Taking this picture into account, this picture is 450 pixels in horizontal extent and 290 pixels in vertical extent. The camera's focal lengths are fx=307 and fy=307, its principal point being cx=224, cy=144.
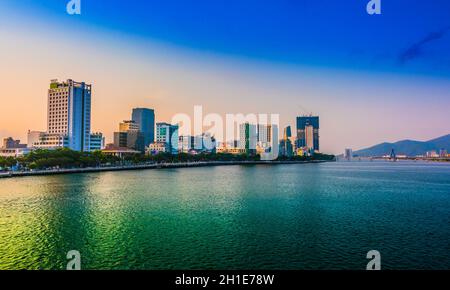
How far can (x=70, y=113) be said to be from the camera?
10262cm

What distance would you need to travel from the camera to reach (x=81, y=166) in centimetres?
6944

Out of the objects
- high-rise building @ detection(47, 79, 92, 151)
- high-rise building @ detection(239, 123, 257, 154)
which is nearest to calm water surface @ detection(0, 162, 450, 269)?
high-rise building @ detection(47, 79, 92, 151)

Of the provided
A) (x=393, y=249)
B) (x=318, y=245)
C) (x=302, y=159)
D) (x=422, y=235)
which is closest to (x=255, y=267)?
(x=318, y=245)

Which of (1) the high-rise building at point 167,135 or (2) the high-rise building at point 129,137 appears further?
(1) the high-rise building at point 167,135

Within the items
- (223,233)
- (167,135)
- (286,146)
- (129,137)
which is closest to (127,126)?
(129,137)

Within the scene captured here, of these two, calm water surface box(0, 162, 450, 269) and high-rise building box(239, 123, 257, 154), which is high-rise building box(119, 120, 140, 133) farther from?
calm water surface box(0, 162, 450, 269)

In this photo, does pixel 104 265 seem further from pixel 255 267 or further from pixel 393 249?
pixel 393 249

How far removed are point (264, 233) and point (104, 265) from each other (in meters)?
8.26

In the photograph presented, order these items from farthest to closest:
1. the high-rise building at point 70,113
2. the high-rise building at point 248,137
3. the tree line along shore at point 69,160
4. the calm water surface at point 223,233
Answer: the high-rise building at point 248,137 → the high-rise building at point 70,113 → the tree line along shore at point 69,160 → the calm water surface at point 223,233

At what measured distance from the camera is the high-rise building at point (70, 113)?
102m

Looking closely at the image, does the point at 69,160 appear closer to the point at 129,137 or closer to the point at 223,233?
the point at 223,233

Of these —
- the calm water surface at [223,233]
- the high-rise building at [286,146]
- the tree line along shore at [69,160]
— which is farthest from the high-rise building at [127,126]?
the calm water surface at [223,233]

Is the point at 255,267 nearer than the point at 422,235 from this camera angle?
Yes

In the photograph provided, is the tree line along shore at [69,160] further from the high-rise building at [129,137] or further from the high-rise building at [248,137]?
the high-rise building at [129,137]
